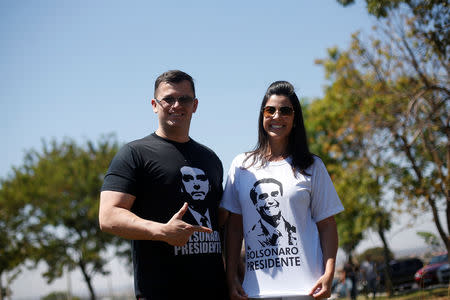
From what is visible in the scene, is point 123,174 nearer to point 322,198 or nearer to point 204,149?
point 204,149

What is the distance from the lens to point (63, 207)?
26.3m

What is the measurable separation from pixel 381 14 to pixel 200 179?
782 cm

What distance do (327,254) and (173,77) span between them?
1.67m

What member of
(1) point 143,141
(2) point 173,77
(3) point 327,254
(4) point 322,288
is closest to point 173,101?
(2) point 173,77

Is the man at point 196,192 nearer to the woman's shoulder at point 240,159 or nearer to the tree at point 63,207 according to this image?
the woman's shoulder at point 240,159

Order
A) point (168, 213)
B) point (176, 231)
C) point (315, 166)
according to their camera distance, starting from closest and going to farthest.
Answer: point (176, 231) < point (168, 213) < point (315, 166)

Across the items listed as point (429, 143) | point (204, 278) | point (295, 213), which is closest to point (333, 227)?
point (295, 213)

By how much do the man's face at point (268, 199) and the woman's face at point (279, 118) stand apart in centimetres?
44

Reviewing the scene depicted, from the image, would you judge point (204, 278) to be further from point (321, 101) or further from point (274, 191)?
point (321, 101)

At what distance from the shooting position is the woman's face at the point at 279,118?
3.19 metres

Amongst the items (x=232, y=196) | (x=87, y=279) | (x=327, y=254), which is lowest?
(x=87, y=279)

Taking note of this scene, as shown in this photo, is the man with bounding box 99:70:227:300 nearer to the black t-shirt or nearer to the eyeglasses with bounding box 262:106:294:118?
the black t-shirt

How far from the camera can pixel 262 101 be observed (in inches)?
132

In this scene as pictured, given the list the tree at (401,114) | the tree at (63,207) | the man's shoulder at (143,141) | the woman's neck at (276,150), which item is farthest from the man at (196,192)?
the tree at (63,207)
